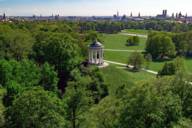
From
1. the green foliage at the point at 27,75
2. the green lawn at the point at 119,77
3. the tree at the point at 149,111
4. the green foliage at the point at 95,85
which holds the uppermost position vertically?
the tree at the point at 149,111

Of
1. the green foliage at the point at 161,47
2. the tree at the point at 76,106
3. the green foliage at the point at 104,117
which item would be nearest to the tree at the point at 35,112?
the green foliage at the point at 104,117

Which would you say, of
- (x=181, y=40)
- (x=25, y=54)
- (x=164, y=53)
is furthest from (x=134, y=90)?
(x=181, y=40)

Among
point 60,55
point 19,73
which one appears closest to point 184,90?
point 19,73

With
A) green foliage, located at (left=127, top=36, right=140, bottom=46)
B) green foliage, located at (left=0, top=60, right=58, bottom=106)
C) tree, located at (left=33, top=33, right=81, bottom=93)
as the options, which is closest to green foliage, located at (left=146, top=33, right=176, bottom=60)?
green foliage, located at (left=127, top=36, right=140, bottom=46)

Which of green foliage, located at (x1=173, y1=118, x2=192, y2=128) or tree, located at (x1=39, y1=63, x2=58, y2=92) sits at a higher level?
green foliage, located at (x1=173, y1=118, x2=192, y2=128)

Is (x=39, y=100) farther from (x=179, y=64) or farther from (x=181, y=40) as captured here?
(x=181, y=40)

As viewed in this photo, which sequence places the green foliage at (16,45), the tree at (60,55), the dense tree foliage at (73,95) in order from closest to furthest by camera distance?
the dense tree foliage at (73,95) < the tree at (60,55) < the green foliage at (16,45)

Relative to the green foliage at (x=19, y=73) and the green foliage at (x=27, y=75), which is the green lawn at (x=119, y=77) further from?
the green foliage at (x=19, y=73)

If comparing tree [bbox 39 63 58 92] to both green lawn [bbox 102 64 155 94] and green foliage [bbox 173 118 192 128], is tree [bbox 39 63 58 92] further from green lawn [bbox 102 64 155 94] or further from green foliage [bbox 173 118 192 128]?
green foliage [bbox 173 118 192 128]

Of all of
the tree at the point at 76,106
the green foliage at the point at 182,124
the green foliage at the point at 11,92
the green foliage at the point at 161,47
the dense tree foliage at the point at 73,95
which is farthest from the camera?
the green foliage at the point at 161,47
